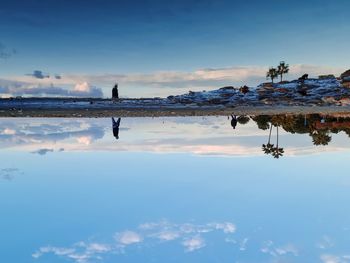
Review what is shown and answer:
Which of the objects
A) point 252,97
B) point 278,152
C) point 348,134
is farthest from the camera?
point 252,97

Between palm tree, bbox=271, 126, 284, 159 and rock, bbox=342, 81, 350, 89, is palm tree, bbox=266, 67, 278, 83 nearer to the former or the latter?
rock, bbox=342, 81, 350, 89

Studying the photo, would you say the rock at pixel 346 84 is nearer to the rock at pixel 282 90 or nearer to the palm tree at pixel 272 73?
the rock at pixel 282 90

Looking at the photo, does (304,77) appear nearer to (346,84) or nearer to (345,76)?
(345,76)

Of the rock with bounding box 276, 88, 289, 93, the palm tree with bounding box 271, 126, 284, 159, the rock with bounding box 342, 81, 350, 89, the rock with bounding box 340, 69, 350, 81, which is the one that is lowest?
the palm tree with bounding box 271, 126, 284, 159

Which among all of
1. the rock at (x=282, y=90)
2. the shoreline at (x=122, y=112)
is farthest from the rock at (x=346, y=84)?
the shoreline at (x=122, y=112)

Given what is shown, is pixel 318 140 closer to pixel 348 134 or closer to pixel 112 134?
pixel 348 134

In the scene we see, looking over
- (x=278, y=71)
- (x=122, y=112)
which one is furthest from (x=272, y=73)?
(x=122, y=112)

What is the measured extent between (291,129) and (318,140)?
9.78 m

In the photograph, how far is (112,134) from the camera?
3053 cm

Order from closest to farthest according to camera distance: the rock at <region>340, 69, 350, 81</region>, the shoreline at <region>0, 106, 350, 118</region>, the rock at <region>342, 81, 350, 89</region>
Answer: the shoreline at <region>0, 106, 350, 118</region>
the rock at <region>342, 81, 350, 89</region>
the rock at <region>340, 69, 350, 81</region>

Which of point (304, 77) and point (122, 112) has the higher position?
point (304, 77)

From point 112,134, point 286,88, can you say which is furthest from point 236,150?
point 286,88

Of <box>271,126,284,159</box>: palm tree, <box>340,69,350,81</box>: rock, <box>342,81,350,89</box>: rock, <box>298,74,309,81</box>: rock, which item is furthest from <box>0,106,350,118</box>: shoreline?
<box>298,74,309,81</box>: rock

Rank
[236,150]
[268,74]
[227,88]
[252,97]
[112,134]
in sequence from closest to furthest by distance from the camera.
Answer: [236,150]
[112,134]
[252,97]
[227,88]
[268,74]
